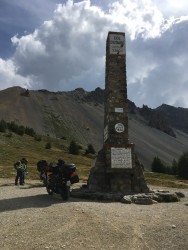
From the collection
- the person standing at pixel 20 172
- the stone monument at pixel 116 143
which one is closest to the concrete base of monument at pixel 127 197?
the stone monument at pixel 116 143

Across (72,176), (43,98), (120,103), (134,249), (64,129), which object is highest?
(43,98)

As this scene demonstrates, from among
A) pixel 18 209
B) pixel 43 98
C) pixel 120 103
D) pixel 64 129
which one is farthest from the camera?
pixel 43 98

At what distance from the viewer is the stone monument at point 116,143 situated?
2045cm

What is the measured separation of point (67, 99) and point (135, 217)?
161867 millimetres

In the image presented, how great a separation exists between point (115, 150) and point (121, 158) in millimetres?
512

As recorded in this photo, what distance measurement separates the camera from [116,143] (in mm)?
21328

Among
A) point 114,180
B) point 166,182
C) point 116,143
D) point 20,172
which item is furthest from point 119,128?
point 166,182

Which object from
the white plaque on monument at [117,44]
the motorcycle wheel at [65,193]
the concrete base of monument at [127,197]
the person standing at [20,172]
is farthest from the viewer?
the person standing at [20,172]

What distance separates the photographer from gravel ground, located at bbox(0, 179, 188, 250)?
30.4ft

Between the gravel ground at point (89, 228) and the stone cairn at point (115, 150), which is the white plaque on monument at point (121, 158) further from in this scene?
the gravel ground at point (89, 228)

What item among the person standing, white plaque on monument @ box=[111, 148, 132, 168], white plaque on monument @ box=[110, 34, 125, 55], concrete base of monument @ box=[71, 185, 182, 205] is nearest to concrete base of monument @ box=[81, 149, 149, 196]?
white plaque on monument @ box=[111, 148, 132, 168]

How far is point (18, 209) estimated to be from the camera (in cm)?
1368

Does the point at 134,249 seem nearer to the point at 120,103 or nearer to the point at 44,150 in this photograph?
the point at 120,103

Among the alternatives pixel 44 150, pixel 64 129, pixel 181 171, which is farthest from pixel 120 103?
pixel 64 129
